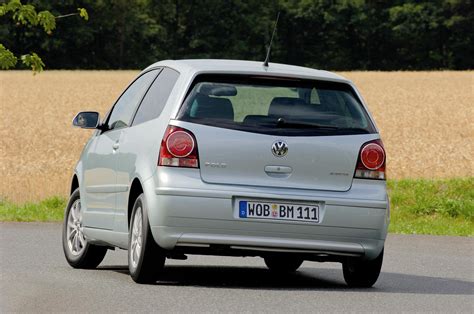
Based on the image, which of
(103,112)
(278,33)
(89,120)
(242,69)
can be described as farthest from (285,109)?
(278,33)

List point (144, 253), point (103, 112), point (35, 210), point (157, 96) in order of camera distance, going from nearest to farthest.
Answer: point (144, 253)
point (157, 96)
point (35, 210)
point (103, 112)

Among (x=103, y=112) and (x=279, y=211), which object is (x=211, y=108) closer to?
(x=279, y=211)

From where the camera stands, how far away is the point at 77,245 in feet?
38.0

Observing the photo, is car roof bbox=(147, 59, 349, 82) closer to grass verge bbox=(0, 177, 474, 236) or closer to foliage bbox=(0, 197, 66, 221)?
grass verge bbox=(0, 177, 474, 236)

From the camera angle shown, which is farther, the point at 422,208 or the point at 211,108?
the point at 422,208

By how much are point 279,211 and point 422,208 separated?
10.0m

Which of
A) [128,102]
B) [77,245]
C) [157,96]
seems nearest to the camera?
[157,96]

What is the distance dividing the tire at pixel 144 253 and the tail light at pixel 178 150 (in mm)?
385

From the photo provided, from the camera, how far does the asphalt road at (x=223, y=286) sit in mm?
8719

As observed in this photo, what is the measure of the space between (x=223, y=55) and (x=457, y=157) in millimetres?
78220

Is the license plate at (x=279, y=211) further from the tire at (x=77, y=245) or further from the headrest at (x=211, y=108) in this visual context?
the tire at (x=77, y=245)

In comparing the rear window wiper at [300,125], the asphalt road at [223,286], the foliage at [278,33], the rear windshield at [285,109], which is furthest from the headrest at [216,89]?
the foliage at [278,33]

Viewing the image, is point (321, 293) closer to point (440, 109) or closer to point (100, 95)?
point (440, 109)

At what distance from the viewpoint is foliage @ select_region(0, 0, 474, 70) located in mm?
105500
